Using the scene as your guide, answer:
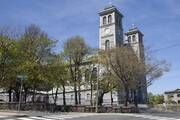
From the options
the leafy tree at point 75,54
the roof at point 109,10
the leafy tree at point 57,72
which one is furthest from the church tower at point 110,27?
the leafy tree at point 57,72

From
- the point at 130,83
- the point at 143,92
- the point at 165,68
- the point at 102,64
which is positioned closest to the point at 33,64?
the point at 102,64

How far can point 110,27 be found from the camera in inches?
2766

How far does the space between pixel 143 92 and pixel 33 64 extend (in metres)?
46.2

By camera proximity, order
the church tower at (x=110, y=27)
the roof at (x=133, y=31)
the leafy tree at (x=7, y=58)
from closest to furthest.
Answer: the leafy tree at (x=7, y=58), the church tower at (x=110, y=27), the roof at (x=133, y=31)

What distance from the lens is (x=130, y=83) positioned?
133 ft

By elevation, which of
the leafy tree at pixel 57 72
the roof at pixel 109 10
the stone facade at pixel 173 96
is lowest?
the stone facade at pixel 173 96

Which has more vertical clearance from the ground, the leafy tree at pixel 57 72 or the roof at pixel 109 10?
the roof at pixel 109 10

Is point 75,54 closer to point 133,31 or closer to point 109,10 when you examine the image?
point 109,10

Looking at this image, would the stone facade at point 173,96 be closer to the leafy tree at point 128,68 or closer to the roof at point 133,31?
the roof at point 133,31

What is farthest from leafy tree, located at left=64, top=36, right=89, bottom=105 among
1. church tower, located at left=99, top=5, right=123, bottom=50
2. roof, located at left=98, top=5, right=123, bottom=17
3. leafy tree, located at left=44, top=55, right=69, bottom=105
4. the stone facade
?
the stone facade

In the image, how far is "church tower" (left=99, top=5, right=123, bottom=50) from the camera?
69.1 meters

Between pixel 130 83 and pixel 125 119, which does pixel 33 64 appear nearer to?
pixel 130 83

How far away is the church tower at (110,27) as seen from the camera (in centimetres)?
6912

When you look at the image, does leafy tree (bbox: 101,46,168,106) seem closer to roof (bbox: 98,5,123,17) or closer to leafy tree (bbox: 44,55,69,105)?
leafy tree (bbox: 44,55,69,105)
